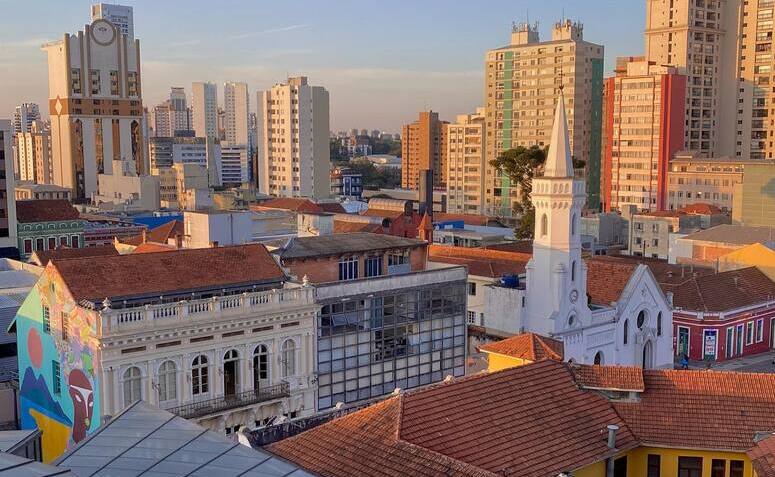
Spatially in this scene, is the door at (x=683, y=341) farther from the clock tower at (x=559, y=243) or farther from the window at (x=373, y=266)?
the window at (x=373, y=266)

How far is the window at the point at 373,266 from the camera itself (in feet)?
135

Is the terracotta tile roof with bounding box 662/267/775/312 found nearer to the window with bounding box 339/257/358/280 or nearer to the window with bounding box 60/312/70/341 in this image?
the window with bounding box 339/257/358/280

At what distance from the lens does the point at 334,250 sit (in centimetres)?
3997

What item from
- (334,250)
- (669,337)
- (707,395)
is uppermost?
(334,250)

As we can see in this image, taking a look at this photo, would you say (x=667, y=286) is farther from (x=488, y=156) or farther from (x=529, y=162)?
(x=488, y=156)

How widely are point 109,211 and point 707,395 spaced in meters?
91.7

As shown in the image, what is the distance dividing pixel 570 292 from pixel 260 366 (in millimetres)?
16563

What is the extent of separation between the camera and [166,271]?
1337 inches

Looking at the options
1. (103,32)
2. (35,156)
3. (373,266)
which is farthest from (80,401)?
(35,156)

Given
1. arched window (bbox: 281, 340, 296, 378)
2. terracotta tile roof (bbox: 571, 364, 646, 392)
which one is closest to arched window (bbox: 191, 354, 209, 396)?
arched window (bbox: 281, 340, 296, 378)

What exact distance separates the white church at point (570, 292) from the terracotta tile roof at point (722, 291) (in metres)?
6.96

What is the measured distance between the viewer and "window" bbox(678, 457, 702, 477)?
79.5 feet

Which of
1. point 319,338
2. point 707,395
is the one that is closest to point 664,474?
point 707,395

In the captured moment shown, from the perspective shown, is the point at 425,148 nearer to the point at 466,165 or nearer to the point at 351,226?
the point at 466,165
